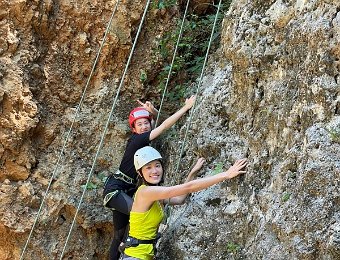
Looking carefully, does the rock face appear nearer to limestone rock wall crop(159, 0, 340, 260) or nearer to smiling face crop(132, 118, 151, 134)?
limestone rock wall crop(159, 0, 340, 260)

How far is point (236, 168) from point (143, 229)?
690mm

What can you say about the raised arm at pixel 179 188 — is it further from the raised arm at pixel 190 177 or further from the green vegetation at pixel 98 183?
the green vegetation at pixel 98 183

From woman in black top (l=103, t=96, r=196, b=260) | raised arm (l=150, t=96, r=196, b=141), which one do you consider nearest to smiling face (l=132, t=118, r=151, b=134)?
woman in black top (l=103, t=96, r=196, b=260)

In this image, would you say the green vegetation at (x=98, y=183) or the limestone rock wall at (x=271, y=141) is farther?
the green vegetation at (x=98, y=183)

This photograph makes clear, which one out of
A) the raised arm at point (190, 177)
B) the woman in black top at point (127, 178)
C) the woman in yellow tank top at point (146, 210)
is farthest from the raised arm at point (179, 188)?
the woman in black top at point (127, 178)

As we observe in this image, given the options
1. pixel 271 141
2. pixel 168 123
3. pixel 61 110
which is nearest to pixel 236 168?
pixel 271 141

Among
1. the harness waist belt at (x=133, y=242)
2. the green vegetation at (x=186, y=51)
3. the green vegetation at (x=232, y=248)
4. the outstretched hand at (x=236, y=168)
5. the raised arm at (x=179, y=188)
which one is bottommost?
the harness waist belt at (x=133, y=242)

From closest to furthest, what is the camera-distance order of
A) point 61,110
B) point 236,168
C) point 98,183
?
point 236,168 < point 98,183 < point 61,110

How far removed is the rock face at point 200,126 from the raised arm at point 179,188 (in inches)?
3.7

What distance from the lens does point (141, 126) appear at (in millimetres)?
4152

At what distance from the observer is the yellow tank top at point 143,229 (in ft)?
10.7

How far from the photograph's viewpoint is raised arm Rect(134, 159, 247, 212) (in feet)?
10.1

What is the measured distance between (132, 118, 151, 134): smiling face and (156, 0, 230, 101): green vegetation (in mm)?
794

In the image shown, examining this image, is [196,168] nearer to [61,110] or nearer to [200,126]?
[200,126]
